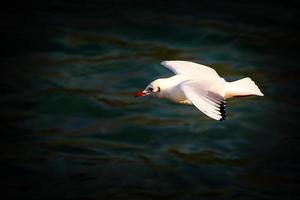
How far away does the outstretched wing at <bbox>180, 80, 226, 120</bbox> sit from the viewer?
8.02m

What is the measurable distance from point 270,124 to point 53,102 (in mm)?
3145

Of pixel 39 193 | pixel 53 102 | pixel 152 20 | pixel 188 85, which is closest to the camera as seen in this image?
pixel 188 85

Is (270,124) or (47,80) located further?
(47,80)

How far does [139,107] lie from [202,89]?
3.58 m

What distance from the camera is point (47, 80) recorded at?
41.9 ft

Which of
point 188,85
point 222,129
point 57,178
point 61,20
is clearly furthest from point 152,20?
point 188,85

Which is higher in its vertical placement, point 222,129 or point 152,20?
point 152,20

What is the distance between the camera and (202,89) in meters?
8.53

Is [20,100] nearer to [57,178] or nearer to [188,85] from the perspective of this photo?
[57,178]

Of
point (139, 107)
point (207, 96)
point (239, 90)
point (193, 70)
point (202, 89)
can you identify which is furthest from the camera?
point (139, 107)

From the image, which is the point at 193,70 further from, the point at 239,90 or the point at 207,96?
the point at 207,96

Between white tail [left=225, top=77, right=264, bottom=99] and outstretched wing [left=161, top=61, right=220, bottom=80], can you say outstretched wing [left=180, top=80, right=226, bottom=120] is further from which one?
outstretched wing [left=161, top=61, right=220, bottom=80]

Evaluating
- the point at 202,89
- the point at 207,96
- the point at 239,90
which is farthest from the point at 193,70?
the point at 207,96

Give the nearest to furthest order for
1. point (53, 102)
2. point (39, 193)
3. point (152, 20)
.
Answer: point (39, 193), point (53, 102), point (152, 20)
